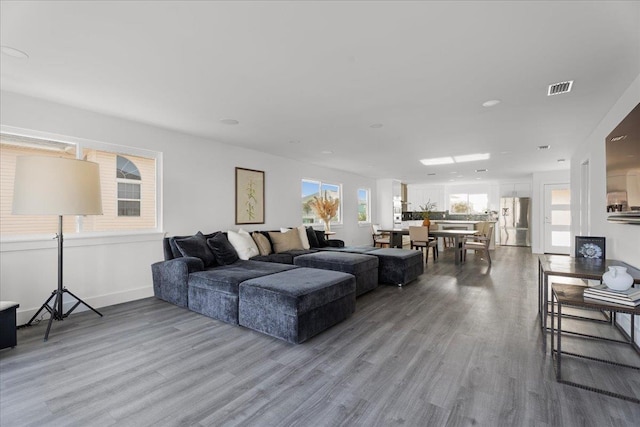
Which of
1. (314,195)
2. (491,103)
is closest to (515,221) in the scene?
(314,195)

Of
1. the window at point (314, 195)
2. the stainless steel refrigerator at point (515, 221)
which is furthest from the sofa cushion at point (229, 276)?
the stainless steel refrigerator at point (515, 221)

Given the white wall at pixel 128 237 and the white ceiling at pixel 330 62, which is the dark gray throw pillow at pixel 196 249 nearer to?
the white wall at pixel 128 237

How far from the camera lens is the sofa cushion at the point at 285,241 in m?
5.35

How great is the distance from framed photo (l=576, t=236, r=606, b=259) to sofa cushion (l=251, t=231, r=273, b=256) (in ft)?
14.0

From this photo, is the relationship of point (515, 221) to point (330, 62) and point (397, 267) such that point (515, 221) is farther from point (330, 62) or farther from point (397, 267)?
point (330, 62)

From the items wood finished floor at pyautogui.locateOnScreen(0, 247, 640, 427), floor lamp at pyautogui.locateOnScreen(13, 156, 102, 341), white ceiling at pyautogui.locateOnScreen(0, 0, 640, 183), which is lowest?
wood finished floor at pyautogui.locateOnScreen(0, 247, 640, 427)

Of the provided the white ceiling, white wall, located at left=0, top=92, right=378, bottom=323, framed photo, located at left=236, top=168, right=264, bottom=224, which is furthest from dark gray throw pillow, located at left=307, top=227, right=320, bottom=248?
the white ceiling

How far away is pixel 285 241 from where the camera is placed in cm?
547

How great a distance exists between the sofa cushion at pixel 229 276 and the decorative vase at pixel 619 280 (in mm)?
3031

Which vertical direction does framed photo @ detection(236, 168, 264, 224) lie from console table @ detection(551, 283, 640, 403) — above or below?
above

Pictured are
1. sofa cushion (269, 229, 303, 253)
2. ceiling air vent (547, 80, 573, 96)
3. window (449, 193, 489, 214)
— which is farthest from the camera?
window (449, 193, 489, 214)

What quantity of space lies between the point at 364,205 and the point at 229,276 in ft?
22.2

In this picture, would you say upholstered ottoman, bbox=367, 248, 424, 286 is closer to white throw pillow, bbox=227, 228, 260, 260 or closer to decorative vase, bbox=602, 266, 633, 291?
white throw pillow, bbox=227, 228, 260, 260

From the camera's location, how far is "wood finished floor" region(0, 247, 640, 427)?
1708 mm
